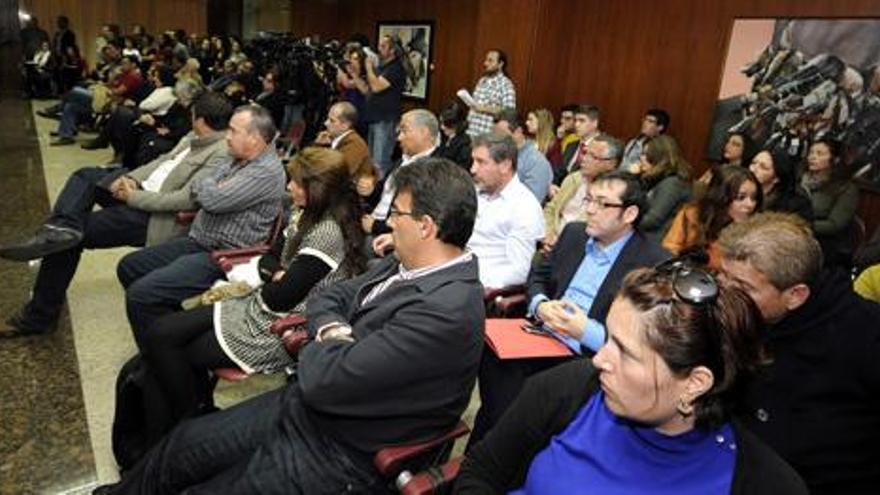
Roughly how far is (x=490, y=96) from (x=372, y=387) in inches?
189

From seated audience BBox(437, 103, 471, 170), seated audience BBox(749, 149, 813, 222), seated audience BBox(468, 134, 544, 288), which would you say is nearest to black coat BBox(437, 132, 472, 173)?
seated audience BBox(437, 103, 471, 170)

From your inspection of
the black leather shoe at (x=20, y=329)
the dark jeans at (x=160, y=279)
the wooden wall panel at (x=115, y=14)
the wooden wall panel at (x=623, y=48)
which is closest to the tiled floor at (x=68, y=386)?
the black leather shoe at (x=20, y=329)

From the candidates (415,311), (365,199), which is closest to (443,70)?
(365,199)

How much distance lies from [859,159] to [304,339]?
3.92 metres

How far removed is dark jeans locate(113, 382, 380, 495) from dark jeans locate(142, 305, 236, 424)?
0.38m

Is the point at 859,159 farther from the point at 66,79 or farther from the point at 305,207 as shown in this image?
the point at 66,79

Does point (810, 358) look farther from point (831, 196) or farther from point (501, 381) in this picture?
point (831, 196)

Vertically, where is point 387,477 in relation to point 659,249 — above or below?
below

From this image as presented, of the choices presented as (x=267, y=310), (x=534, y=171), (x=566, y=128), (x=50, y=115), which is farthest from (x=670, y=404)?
(x=50, y=115)

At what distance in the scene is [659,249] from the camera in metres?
2.11

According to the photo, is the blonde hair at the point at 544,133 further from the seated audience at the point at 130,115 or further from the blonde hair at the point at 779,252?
the blonde hair at the point at 779,252

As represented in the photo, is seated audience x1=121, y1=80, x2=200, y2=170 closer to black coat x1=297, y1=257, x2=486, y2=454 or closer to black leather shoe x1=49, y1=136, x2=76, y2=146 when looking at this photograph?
black leather shoe x1=49, y1=136, x2=76, y2=146

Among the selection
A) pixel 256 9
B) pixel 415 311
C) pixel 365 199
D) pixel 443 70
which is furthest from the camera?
pixel 256 9

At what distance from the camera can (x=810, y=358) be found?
4.77 feet
